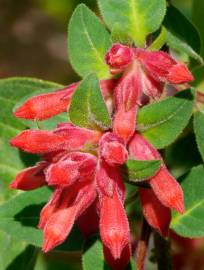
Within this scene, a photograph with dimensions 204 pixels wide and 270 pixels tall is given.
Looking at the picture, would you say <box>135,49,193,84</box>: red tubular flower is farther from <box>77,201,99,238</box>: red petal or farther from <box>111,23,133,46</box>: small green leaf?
<box>77,201,99,238</box>: red petal

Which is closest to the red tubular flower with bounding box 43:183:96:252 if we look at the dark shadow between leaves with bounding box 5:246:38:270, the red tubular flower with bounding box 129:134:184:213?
the red tubular flower with bounding box 129:134:184:213

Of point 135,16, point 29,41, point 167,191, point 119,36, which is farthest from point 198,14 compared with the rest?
point 29,41

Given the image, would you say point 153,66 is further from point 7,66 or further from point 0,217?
point 7,66

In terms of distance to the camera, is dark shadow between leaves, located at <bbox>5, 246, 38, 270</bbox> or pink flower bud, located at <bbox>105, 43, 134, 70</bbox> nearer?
pink flower bud, located at <bbox>105, 43, 134, 70</bbox>

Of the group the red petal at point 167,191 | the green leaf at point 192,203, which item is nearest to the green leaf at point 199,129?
the green leaf at point 192,203

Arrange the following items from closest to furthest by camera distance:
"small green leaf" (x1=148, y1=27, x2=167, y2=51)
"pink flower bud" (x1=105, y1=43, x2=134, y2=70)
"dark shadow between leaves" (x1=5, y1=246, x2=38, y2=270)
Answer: "pink flower bud" (x1=105, y1=43, x2=134, y2=70) → "small green leaf" (x1=148, y1=27, x2=167, y2=51) → "dark shadow between leaves" (x1=5, y1=246, x2=38, y2=270)

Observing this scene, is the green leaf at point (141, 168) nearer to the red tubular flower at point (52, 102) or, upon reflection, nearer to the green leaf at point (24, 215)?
the red tubular flower at point (52, 102)

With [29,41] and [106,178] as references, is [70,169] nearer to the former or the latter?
[106,178]
